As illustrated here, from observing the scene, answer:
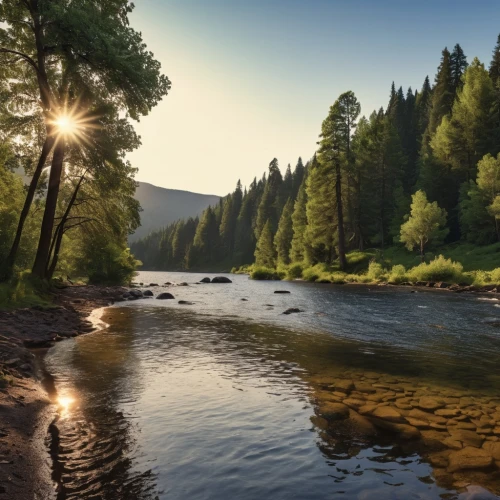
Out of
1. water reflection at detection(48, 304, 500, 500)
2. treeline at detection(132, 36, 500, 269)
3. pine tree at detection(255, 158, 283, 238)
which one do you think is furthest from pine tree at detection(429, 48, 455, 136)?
water reflection at detection(48, 304, 500, 500)

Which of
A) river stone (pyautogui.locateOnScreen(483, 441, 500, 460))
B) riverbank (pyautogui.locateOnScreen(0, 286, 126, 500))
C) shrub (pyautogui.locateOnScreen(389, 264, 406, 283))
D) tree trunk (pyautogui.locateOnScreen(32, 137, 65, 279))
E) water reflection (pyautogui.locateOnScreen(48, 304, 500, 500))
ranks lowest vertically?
water reflection (pyautogui.locateOnScreen(48, 304, 500, 500))

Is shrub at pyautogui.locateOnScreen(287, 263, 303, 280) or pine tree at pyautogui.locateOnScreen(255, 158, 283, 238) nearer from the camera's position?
shrub at pyautogui.locateOnScreen(287, 263, 303, 280)

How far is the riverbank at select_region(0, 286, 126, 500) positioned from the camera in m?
4.07

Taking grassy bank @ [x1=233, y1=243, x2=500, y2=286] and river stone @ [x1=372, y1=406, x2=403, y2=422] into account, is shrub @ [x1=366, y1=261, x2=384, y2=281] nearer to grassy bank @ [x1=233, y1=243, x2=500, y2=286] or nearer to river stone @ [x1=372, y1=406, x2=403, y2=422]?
grassy bank @ [x1=233, y1=243, x2=500, y2=286]

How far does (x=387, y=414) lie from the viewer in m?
6.58

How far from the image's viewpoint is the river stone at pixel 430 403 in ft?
22.7

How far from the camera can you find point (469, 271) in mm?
37969

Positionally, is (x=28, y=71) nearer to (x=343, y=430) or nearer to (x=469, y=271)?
(x=343, y=430)

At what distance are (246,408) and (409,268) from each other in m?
43.7

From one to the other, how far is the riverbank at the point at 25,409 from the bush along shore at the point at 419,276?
32.4 m

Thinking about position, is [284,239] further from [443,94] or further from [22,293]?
[22,293]

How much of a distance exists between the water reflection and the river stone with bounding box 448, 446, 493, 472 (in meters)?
0.32

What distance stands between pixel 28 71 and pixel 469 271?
129 ft

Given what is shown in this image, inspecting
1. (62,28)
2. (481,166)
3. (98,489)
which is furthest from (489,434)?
(481,166)
